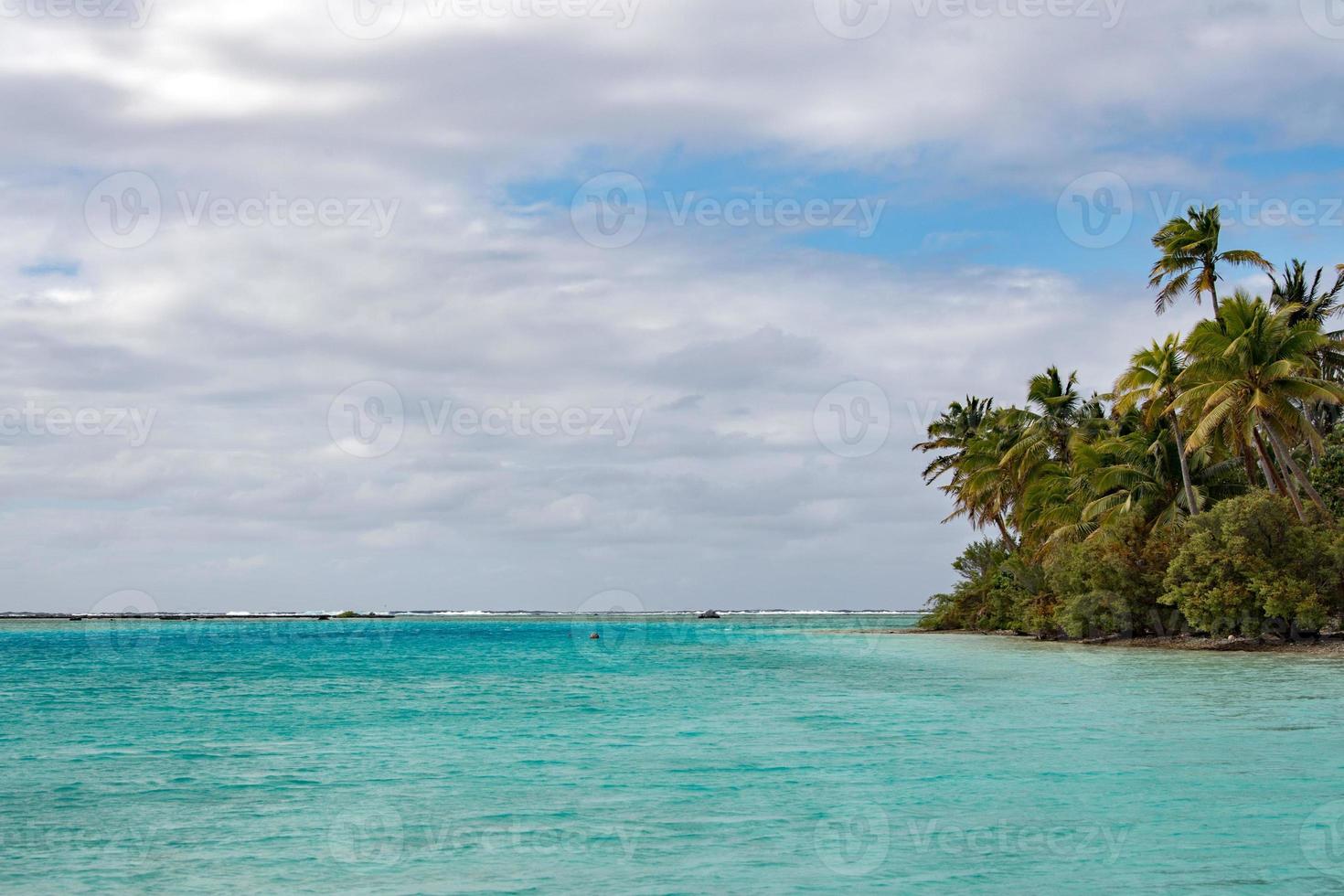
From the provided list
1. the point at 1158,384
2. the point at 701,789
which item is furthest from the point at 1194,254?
the point at 701,789

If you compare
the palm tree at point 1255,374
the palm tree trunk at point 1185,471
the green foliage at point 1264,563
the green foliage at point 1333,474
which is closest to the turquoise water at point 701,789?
the green foliage at point 1264,563

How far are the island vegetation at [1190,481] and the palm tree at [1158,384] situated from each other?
73 millimetres

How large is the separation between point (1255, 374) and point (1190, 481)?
11.0 metres

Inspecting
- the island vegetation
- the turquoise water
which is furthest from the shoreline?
the turquoise water

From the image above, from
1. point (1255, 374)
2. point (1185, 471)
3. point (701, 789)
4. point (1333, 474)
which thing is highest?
point (1255, 374)

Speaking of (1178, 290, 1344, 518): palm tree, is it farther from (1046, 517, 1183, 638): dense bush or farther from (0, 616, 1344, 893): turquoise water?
(0, 616, 1344, 893): turquoise water

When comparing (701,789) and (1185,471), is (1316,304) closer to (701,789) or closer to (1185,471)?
(1185,471)

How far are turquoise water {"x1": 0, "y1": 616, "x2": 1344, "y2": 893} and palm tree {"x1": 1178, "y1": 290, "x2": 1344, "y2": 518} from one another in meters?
8.21

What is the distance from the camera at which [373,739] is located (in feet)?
60.6

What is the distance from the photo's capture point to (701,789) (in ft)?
42.4

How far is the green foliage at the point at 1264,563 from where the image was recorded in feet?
107

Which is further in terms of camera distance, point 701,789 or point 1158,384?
point 1158,384

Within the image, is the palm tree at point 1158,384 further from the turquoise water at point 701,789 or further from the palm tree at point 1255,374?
the turquoise water at point 701,789

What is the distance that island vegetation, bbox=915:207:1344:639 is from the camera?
32656mm
